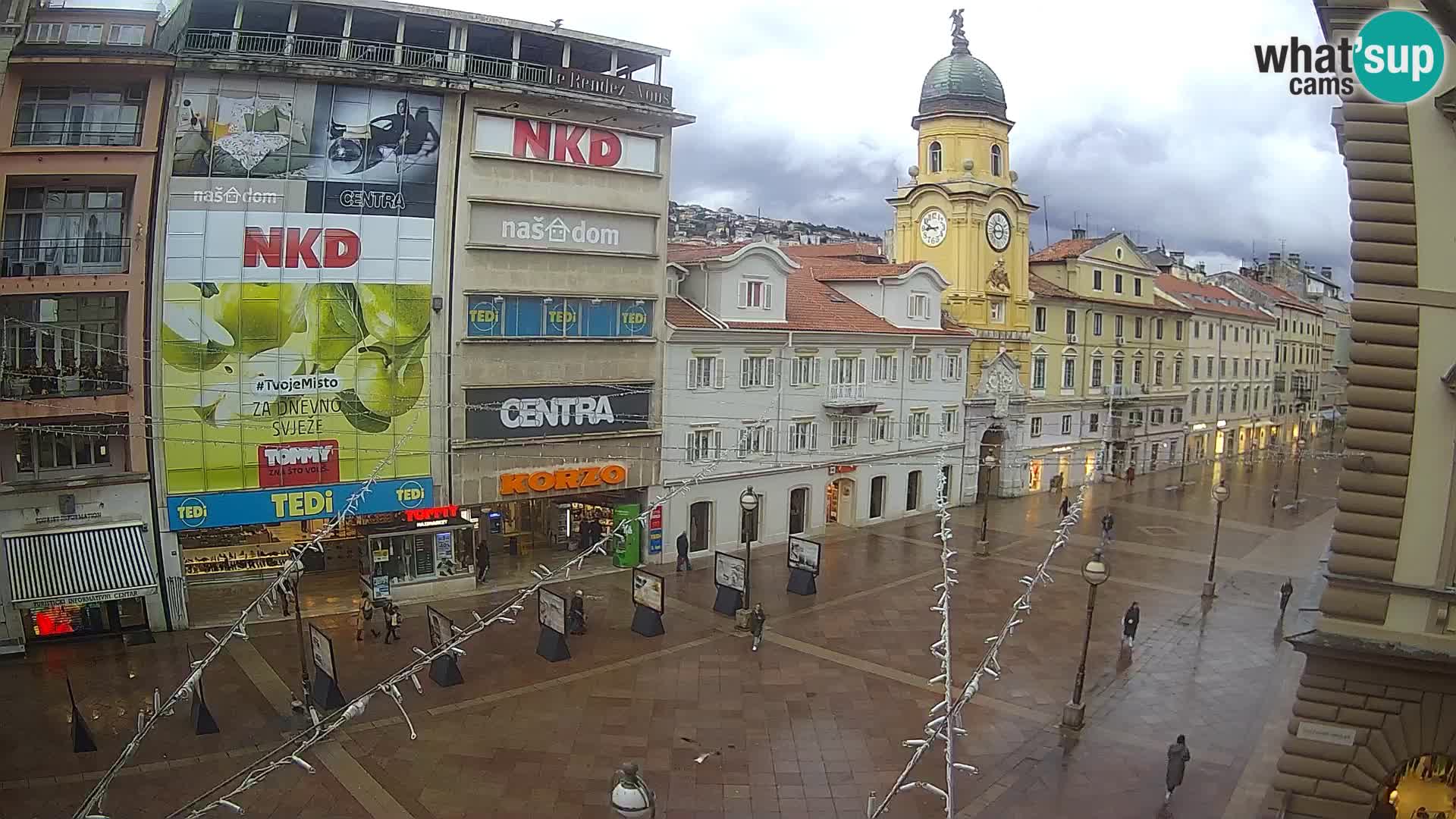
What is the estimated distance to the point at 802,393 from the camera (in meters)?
38.2

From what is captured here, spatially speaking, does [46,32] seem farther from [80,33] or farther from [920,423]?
[920,423]

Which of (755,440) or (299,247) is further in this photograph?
(755,440)

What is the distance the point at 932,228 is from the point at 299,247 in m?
31.1

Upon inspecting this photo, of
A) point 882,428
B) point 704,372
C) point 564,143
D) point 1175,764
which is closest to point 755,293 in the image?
point 704,372

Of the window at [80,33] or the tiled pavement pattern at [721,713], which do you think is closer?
the tiled pavement pattern at [721,713]

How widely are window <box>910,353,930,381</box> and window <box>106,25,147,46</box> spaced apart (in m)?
30.6

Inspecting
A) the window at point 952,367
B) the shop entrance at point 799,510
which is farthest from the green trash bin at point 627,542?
A: the window at point 952,367

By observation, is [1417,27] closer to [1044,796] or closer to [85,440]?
[1044,796]

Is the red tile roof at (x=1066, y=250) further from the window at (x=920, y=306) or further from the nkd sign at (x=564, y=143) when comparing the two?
the nkd sign at (x=564, y=143)

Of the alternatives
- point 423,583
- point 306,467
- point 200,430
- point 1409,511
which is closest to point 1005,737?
point 1409,511

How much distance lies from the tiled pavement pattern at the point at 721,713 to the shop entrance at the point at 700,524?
12.8 feet

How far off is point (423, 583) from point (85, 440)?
9645 mm

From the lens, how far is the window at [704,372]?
1348 inches

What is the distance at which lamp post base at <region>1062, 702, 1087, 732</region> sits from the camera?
20125 millimetres
